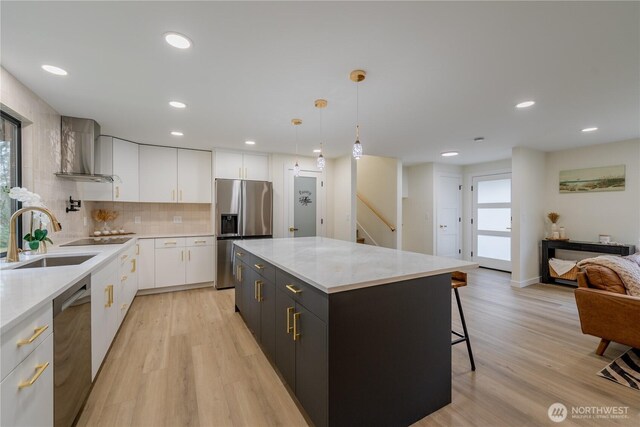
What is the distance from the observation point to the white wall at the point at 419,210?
611cm

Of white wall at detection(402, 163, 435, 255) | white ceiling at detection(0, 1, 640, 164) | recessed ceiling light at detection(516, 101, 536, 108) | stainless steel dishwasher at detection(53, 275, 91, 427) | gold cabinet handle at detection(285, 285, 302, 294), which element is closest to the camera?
stainless steel dishwasher at detection(53, 275, 91, 427)

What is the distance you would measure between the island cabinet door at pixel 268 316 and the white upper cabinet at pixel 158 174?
121 inches

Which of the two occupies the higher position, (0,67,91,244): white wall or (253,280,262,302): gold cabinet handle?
(0,67,91,244): white wall

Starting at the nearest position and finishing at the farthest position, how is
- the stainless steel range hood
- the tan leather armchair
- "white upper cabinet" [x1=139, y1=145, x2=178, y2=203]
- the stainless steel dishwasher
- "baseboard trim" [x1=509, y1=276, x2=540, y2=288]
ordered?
the stainless steel dishwasher → the tan leather armchair → the stainless steel range hood → "white upper cabinet" [x1=139, y1=145, x2=178, y2=203] → "baseboard trim" [x1=509, y1=276, x2=540, y2=288]

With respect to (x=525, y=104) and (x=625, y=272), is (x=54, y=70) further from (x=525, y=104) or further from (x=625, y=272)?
(x=625, y=272)

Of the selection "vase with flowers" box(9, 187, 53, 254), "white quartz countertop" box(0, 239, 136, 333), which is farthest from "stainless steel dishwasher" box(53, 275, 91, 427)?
"vase with flowers" box(9, 187, 53, 254)

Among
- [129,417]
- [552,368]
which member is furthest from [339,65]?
[552,368]

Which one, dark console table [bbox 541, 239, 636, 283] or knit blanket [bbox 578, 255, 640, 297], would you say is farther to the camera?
dark console table [bbox 541, 239, 636, 283]

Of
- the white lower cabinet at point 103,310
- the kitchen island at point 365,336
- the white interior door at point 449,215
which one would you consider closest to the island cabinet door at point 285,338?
the kitchen island at point 365,336

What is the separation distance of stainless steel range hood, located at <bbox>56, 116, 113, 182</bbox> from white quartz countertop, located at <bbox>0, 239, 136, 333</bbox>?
1.43 m

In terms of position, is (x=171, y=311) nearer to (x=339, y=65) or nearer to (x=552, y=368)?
(x=339, y=65)

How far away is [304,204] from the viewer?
5.11m

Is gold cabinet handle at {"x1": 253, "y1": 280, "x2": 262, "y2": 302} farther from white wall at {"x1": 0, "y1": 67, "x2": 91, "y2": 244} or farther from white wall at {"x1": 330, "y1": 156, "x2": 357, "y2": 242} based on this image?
white wall at {"x1": 330, "y1": 156, "x2": 357, "y2": 242}

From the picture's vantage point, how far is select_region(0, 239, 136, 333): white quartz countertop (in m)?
1.03
